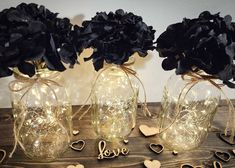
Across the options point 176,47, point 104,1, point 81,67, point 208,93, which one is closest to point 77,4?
point 104,1

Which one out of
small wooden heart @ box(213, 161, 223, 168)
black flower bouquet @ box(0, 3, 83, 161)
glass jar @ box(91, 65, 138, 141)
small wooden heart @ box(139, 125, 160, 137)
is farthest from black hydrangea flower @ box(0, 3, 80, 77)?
small wooden heart @ box(213, 161, 223, 168)

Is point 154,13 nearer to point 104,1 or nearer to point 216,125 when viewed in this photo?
point 104,1

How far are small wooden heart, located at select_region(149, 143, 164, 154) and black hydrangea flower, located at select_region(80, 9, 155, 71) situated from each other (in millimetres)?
224

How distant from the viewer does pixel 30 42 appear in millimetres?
489

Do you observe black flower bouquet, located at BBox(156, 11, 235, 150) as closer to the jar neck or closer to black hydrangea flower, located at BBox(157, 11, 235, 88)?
black hydrangea flower, located at BBox(157, 11, 235, 88)

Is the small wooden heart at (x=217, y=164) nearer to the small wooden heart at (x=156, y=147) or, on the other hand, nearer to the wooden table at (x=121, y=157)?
the wooden table at (x=121, y=157)

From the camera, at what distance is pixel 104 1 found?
74 cm

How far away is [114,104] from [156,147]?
A: 181 mm

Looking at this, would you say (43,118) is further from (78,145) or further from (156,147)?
(156,147)

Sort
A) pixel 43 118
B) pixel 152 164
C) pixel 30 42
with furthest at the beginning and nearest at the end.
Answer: pixel 43 118 < pixel 152 164 < pixel 30 42

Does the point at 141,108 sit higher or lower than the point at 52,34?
lower

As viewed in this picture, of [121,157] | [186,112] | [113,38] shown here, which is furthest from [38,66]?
[186,112]

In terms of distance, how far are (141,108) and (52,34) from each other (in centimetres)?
41

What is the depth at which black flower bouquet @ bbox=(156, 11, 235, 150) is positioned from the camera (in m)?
0.54
